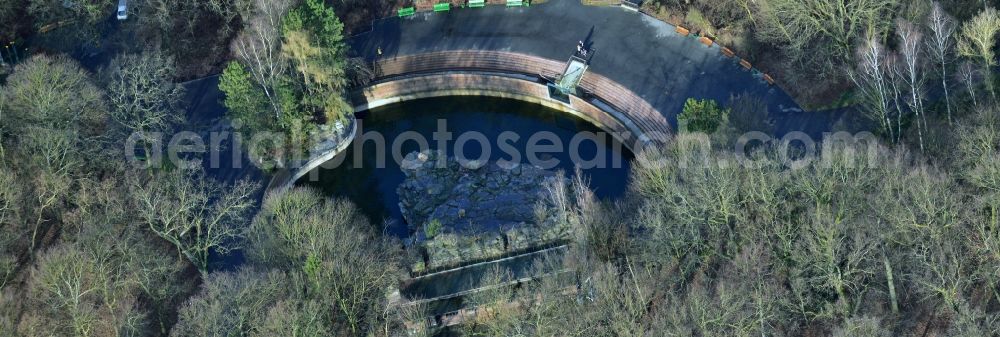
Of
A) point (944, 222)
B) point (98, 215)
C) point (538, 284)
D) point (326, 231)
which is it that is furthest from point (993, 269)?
point (98, 215)

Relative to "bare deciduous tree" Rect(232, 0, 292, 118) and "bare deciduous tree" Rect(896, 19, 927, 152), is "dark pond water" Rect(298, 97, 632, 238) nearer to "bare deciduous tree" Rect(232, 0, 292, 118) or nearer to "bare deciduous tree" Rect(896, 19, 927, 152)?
"bare deciduous tree" Rect(232, 0, 292, 118)

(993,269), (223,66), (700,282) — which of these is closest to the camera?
A: (993,269)

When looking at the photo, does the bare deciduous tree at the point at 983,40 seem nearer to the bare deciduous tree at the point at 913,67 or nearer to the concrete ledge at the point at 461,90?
the bare deciduous tree at the point at 913,67

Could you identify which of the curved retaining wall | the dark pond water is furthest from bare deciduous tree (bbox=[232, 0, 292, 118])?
the dark pond water

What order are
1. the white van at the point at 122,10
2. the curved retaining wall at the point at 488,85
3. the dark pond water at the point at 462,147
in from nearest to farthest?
the dark pond water at the point at 462,147 < the curved retaining wall at the point at 488,85 < the white van at the point at 122,10

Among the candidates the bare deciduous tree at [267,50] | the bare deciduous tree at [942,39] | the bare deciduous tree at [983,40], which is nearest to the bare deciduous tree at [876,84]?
the bare deciduous tree at [942,39]

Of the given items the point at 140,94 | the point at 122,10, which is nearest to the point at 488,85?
the point at 140,94

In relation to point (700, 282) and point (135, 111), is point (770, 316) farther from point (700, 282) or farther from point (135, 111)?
point (135, 111)
